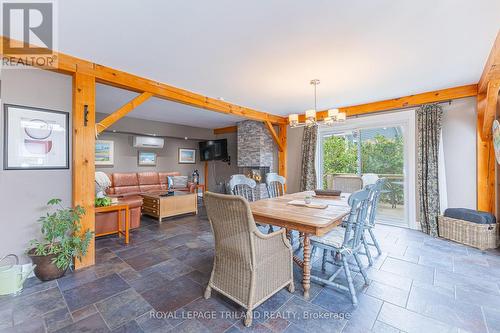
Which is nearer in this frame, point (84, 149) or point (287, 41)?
point (287, 41)

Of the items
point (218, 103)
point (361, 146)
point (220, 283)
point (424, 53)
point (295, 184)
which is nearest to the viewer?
point (220, 283)

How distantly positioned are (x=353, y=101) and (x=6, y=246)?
5.39 metres

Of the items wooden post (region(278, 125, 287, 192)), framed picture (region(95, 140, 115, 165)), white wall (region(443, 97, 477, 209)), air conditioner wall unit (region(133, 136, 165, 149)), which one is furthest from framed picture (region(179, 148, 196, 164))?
white wall (region(443, 97, 477, 209))

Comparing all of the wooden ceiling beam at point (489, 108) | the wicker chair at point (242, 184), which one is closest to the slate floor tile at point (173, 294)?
the wicker chair at point (242, 184)

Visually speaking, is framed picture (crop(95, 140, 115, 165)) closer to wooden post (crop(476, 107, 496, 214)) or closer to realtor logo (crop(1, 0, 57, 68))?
realtor logo (crop(1, 0, 57, 68))

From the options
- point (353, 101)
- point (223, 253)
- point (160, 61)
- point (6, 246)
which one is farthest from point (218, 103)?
point (6, 246)

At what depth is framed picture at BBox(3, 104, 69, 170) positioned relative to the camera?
220 cm

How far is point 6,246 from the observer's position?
217 cm

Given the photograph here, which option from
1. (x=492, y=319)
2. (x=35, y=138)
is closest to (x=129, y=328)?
(x=35, y=138)

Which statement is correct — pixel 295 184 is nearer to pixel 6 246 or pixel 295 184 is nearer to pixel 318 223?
pixel 318 223

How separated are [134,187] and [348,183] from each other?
5313 millimetres

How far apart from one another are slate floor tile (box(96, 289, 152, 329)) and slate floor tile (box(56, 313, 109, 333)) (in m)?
0.03

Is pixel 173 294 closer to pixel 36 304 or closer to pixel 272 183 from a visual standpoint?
pixel 36 304

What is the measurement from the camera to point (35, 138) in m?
2.34
